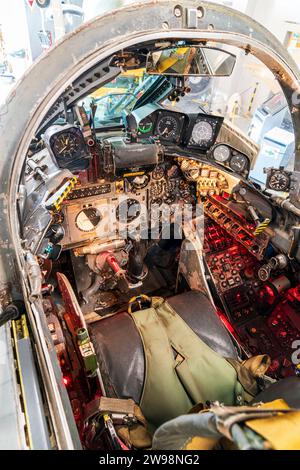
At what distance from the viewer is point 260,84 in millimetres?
7535

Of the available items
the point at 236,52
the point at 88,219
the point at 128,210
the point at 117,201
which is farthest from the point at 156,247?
the point at 236,52

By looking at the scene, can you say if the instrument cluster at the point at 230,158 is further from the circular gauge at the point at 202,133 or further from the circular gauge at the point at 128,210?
the circular gauge at the point at 128,210

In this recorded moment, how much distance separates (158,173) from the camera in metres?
3.41

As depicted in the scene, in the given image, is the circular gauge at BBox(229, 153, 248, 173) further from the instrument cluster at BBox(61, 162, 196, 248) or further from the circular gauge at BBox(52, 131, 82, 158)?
the circular gauge at BBox(52, 131, 82, 158)

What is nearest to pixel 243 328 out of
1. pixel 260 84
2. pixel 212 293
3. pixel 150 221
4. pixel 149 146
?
pixel 212 293

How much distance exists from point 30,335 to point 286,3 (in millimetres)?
7967

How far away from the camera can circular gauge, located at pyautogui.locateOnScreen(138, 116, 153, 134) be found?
117 inches

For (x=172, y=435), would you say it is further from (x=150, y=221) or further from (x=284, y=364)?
(x=150, y=221)

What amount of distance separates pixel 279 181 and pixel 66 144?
2.01 metres

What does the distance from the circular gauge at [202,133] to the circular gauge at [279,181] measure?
73cm

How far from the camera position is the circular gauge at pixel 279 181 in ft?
9.99

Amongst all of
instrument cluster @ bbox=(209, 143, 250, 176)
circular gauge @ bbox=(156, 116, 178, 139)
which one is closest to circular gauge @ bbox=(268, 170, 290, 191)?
instrument cluster @ bbox=(209, 143, 250, 176)

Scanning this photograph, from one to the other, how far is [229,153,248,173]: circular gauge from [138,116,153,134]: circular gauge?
3.02 ft

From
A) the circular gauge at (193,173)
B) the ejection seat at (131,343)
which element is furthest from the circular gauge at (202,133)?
the ejection seat at (131,343)
